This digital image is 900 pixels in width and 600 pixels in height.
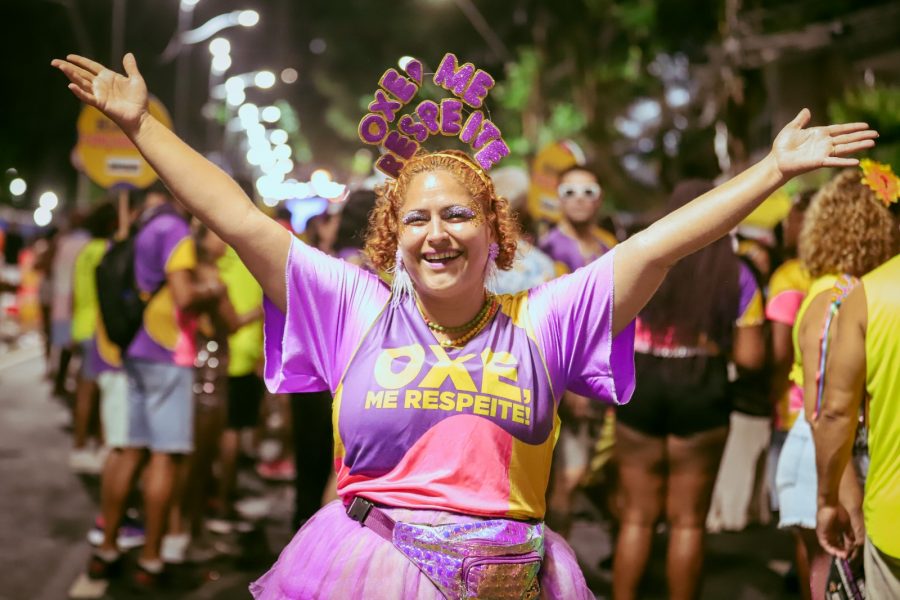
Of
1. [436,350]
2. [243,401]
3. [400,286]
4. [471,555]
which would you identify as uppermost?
[400,286]

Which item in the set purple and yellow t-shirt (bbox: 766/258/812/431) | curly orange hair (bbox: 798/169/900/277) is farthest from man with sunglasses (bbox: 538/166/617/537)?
curly orange hair (bbox: 798/169/900/277)

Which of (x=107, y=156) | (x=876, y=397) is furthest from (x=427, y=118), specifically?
(x=107, y=156)

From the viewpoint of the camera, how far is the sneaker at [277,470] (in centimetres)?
947

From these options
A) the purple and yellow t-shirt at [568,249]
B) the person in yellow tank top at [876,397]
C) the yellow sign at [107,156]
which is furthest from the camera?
the yellow sign at [107,156]

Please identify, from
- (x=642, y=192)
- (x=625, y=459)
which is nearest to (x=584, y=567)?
(x=625, y=459)

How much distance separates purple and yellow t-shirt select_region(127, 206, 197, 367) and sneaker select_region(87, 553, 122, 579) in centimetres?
126

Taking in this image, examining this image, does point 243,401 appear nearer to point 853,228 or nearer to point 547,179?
point 547,179

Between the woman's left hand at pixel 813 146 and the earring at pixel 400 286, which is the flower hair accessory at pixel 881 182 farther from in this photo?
the earring at pixel 400 286

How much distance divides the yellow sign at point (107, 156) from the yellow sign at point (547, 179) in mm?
3562

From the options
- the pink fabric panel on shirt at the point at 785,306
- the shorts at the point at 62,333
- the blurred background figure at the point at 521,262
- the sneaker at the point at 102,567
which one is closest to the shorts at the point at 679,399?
the pink fabric panel on shirt at the point at 785,306

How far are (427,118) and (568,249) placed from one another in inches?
161

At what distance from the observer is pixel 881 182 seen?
4.02m

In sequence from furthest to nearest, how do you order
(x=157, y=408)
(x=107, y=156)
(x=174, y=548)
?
(x=107, y=156) < (x=174, y=548) < (x=157, y=408)

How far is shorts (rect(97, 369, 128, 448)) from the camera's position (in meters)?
6.21
